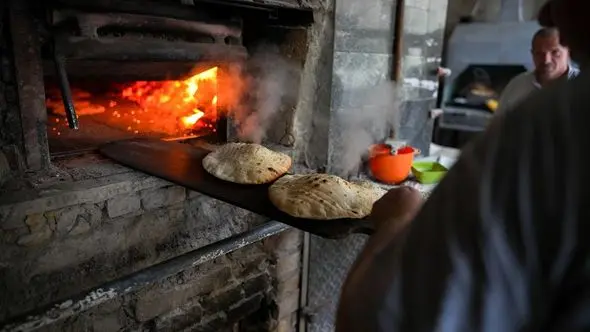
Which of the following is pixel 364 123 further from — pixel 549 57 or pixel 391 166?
pixel 549 57

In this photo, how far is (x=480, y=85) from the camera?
534cm

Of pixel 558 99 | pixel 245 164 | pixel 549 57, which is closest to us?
pixel 558 99

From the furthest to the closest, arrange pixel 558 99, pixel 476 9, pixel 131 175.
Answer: pixel 476 9 → pixel 131 175 → pixel 558 99

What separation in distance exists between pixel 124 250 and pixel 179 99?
36.2 inches

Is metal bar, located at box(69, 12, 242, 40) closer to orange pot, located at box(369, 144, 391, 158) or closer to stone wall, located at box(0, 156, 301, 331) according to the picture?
stone wall, located at box(0, 156, 301, 331)

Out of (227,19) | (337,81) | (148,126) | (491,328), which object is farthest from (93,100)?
(491,328)

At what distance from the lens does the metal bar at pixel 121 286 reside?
3.65 feet

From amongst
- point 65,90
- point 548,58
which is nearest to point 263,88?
point 65,90

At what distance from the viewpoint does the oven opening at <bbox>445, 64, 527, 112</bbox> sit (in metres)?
5.20

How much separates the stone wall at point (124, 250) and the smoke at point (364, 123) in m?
0.56

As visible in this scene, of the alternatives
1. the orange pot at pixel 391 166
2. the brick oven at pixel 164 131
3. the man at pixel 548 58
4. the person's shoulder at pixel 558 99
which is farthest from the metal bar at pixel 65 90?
the man at pixel 548 58

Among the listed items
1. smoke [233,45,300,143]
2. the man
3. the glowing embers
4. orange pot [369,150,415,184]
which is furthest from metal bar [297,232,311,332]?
the man

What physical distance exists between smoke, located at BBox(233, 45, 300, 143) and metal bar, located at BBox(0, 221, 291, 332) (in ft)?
2.92

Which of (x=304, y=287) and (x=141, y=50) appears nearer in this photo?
(x=141, y=50)
